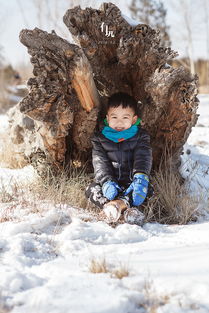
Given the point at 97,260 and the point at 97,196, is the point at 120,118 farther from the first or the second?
the point at 97,260

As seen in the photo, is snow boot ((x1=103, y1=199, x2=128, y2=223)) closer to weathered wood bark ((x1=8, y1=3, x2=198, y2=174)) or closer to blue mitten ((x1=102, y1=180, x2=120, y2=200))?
blue mitten ((x1=102, y1=180, x2=120, y2=200))

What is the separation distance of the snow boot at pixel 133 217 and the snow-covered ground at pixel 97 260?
0.10 metres

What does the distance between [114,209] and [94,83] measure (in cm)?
143

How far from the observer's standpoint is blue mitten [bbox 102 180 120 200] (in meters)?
2.99

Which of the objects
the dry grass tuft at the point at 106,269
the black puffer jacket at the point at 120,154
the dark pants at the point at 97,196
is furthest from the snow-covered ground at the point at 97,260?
the black puffer jacket at the point at 120,154

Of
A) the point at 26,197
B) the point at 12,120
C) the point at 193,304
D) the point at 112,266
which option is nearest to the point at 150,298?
the point at 193,304

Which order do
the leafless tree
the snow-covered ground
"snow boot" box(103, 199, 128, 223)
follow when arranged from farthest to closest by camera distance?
the leafless tree
"snow boot" box(103, 199, 128, 223)
the snow-covered ground

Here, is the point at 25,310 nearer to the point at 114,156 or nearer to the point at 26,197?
the point at 26,197

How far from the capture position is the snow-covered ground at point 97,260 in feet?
5.12

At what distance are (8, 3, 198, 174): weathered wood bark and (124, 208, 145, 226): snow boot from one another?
1.07 m

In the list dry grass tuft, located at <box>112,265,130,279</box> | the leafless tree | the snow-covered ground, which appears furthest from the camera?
the leafless tree

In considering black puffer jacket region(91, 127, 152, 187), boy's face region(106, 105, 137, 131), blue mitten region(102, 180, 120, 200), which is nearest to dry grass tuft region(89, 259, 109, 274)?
blue mitten region(102, 180, 120, 200)

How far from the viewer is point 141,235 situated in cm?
254

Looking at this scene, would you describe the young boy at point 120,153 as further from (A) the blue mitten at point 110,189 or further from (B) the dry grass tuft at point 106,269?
(B) the dry grass tuft at point 106,269
